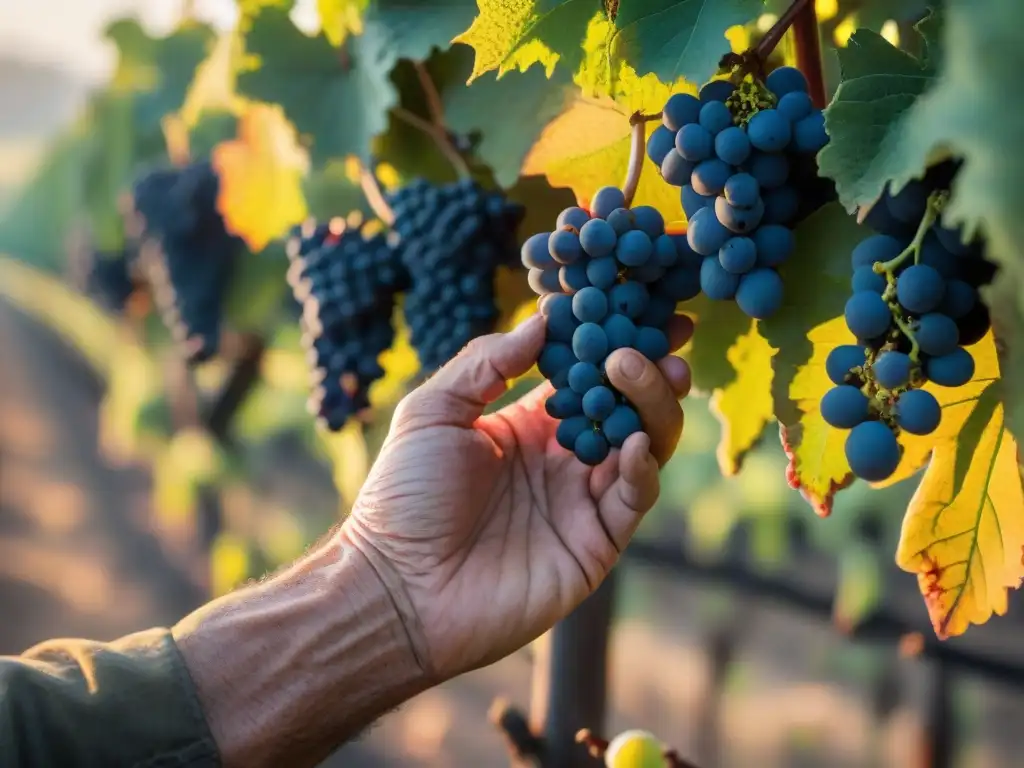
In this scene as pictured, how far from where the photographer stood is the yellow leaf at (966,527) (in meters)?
0.62

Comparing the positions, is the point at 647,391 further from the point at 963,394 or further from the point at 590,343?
the point at 963,394

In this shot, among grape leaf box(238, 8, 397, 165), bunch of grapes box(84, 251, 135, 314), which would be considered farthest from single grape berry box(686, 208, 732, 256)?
bunch of grapes box(84, 251, 135, 314)

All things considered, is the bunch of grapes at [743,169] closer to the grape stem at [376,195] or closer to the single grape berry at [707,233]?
the single grape berry at [707,233]

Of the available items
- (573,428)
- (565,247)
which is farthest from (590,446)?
(565,247)

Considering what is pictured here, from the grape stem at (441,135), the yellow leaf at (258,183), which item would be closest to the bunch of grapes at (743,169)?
the grape stem at (441,135)

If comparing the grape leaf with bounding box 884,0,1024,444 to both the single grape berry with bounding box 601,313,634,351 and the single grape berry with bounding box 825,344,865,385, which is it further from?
the single grape berry with bounding box 601,313,634,351

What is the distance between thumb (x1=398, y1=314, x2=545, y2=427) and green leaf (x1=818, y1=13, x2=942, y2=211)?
236mm

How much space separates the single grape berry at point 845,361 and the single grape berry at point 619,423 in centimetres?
15

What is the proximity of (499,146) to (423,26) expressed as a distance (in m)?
0.12

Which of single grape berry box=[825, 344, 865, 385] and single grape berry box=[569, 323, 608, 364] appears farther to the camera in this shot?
single grape berry box=[569, 323, 608, 364]

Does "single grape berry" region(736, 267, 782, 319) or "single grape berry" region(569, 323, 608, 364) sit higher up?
"single grape berry" region(736, 267, 782, 319)

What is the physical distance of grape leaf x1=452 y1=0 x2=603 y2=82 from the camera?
1.97 ft

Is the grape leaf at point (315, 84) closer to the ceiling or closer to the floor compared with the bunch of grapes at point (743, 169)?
closer to the ceiling

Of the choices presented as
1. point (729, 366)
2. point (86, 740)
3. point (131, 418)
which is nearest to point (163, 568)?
point (131, 418)
